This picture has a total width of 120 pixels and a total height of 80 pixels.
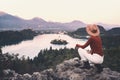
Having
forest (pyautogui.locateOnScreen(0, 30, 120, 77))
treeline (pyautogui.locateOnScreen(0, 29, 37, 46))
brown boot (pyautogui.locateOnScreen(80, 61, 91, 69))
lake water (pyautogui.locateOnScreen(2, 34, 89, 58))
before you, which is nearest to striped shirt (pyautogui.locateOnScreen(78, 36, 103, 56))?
brown boot (pyautogui.locateOnScreen(80, 61, 91, 69))

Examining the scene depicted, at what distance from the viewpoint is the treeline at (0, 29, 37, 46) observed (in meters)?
30.4

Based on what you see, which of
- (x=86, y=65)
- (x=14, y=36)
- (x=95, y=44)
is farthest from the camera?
(x=14, y=36)

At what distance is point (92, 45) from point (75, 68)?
0.80 meters

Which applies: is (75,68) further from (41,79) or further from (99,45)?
(41,79)

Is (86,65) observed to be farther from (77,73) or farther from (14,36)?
(14,36)

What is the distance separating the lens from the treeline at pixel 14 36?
99.6 ft

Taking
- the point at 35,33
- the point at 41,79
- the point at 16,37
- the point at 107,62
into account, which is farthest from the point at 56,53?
the point at 35,33

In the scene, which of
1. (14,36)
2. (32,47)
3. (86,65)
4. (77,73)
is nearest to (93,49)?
(86,65)

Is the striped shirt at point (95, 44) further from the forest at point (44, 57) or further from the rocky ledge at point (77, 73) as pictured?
the forest at point (44, 57)

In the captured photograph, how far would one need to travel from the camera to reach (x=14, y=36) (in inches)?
1324

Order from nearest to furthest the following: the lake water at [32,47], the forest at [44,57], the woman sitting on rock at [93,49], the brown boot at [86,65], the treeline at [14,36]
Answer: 1. the woman sitting on rock at [93,49]
2. the brown boot at [86,65]
3. the forest at [44,57]
4. the lake water at [32,47]
5. the treeline at [14,36]

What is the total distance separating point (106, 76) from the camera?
17.8 feet

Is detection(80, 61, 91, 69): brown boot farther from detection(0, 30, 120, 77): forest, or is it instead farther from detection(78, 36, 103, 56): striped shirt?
detection(0, 30, 120, 77): forest

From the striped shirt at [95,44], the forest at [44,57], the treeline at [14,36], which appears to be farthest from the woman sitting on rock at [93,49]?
the treeline at [14,36]
